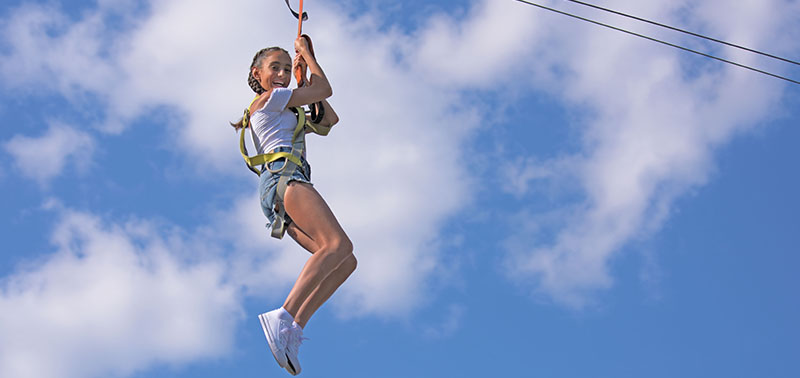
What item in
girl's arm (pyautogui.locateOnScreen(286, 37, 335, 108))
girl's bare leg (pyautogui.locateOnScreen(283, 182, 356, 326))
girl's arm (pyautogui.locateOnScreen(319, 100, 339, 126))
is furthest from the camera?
girl's arm (pyautogui.locateOnScreen(319, 100, 339, 126))

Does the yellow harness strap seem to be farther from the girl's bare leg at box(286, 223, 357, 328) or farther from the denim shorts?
the girl's bare leg at box(286, 223, 357, 328)

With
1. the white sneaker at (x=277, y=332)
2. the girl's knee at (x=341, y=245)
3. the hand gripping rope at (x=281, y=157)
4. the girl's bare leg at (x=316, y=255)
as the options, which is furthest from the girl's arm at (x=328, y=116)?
the white sneaker at (x=277, y=332)

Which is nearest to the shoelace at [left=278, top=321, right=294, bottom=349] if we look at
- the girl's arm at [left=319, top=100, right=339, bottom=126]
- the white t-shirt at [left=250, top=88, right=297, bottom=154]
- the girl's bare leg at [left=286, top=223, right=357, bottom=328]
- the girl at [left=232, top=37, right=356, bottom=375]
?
the girl at [left=232, top=37, right=356, bottom=375]

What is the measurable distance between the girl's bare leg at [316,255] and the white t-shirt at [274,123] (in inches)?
17.7

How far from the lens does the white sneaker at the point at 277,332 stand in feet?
25.4

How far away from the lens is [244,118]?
8.66 metres

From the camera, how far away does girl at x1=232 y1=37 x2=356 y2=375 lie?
7898mm

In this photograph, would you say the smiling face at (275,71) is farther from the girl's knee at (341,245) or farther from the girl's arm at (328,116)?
the girl's knee at (341,245)

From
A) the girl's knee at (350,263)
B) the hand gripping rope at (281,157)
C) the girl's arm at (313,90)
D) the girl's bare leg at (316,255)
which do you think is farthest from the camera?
the girl's arm at (313,90)

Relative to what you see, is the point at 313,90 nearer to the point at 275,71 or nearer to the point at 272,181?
the point at 275,71

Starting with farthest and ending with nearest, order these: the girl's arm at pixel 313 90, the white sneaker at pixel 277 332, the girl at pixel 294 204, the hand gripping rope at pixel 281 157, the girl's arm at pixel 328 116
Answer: the girl's arm at pixel 328 116 < the girl's arm at pixel 313 90 < the hand gripping rope at pixel 281 157 < the girl at pixel 294 204 < the white sneaker at pixel 277 332

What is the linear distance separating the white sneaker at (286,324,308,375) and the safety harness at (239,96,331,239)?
0.92m

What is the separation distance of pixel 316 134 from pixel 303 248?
1.09 m

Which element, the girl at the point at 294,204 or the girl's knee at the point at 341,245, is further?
the girl's knee at the point at 341,245
